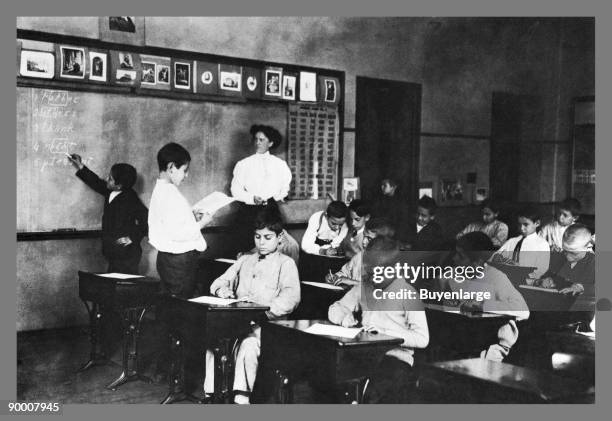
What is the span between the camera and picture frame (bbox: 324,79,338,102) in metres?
7.30

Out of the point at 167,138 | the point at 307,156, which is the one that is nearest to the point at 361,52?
the point at 307,156

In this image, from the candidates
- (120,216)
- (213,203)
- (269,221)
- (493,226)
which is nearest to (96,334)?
(120,216)

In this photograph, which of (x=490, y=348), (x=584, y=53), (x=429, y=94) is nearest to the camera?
(x=490, y=348)

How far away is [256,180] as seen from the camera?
6629 mm

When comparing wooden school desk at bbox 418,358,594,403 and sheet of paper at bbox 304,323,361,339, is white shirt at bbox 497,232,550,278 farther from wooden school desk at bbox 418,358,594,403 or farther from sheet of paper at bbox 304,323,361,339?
sheet of paper at bbox 304,323,361,339

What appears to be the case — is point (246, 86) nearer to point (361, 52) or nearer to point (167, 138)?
point (167, 138)

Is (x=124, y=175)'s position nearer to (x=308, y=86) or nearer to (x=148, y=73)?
(x=148, y=73)

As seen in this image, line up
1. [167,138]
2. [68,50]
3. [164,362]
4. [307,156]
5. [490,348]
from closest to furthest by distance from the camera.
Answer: [490,348] < [164,362] < [68,50] < [167,138] < [307,156]

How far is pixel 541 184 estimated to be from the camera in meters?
8.34

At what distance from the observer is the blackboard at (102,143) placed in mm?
5387

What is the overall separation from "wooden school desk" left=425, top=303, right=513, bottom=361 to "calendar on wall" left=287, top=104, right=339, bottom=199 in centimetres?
344

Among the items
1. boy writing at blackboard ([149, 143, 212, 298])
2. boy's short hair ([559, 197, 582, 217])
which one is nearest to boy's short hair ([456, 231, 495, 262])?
boy writing at blackboard ([149, 143, 212, 298])

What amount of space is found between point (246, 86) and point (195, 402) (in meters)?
3.39

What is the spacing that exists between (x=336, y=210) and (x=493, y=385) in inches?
114
